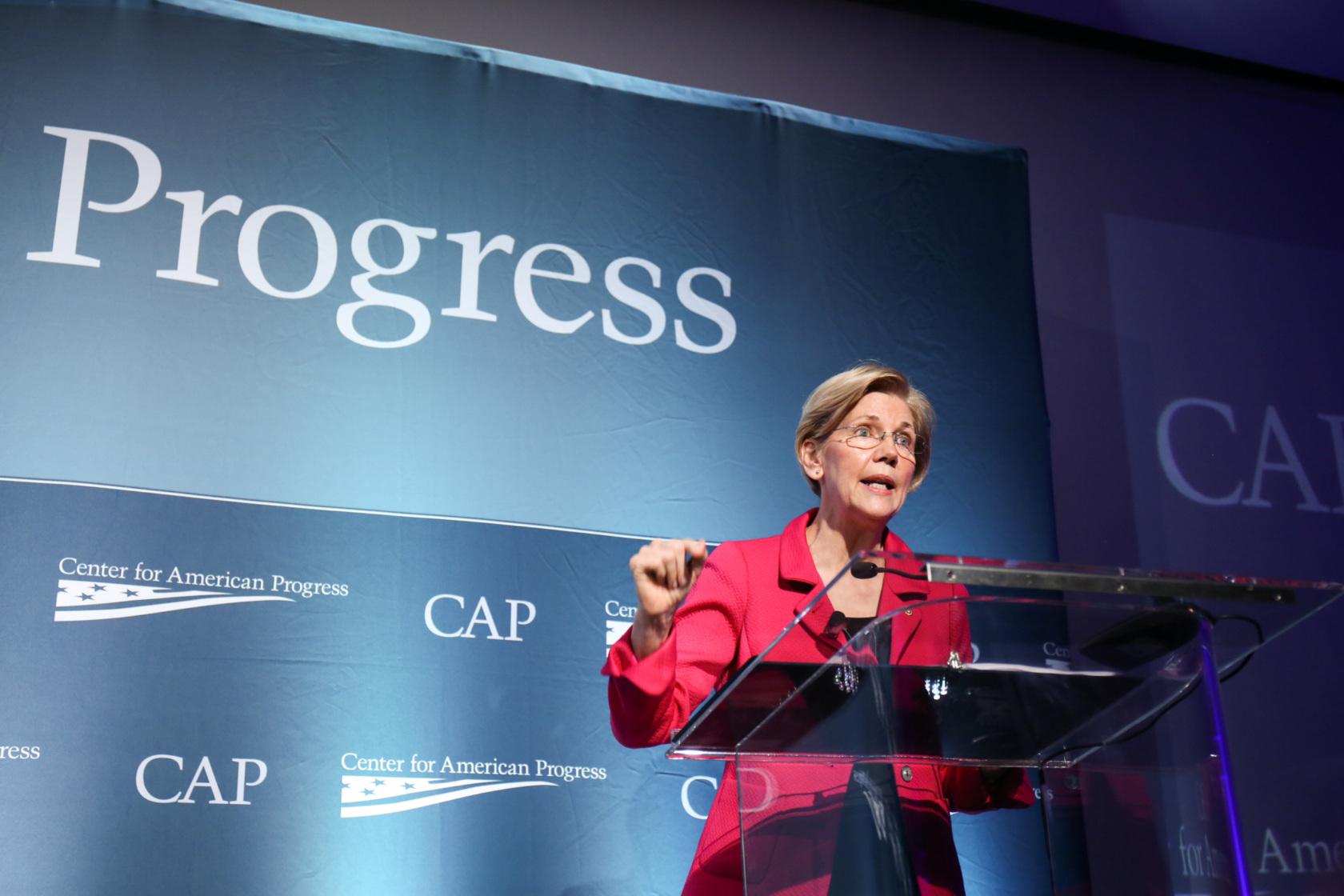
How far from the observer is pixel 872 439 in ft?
6.85

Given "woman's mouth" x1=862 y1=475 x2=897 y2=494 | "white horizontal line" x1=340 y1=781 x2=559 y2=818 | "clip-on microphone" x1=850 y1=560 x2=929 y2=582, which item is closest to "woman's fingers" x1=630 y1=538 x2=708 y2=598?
"clip-on microphone" x1=850 y1=560 x2=929 y2=582

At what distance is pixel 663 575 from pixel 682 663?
37 centimetres

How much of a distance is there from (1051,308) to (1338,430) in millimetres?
1018

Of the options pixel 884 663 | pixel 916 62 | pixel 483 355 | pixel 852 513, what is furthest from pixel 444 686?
pixel 916 62

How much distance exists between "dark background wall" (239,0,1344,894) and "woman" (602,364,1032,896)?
1086 mm

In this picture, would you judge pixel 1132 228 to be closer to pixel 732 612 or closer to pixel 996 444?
pixel 996 444

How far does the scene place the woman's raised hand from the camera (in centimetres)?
143

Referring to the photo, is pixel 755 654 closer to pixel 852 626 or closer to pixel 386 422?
pixel 852 626

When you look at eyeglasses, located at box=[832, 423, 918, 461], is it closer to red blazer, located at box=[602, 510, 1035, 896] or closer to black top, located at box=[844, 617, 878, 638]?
red blazer, located at box=[602, 510, 1035, 896]

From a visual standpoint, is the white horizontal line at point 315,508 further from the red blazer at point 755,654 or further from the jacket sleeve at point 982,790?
the jacket sleeve at point 982,790

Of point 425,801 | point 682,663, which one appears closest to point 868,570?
point 682,663

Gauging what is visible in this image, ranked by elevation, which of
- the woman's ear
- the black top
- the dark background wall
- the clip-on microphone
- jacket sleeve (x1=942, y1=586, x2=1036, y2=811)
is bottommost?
jacket sleeve (x1=942, y1=586, x2=1036, y2=811)

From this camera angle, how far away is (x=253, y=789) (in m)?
2.34

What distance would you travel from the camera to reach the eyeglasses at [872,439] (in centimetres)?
207
